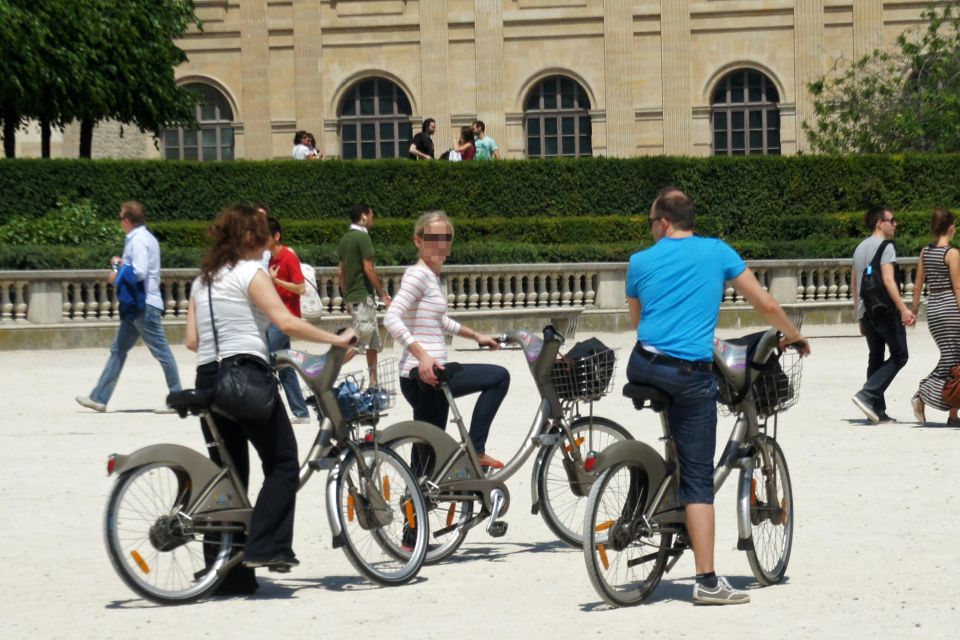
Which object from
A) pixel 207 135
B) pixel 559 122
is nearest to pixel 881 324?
pixel 559 122

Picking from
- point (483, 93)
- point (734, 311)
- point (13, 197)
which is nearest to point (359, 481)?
point (734, 311)

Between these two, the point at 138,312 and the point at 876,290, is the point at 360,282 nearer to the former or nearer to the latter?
the point at 138,312

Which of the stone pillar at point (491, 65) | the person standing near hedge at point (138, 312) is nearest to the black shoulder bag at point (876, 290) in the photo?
the person standing near hedge at point (138, 312)

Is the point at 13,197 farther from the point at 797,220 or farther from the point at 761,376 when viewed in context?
the point at 761,376

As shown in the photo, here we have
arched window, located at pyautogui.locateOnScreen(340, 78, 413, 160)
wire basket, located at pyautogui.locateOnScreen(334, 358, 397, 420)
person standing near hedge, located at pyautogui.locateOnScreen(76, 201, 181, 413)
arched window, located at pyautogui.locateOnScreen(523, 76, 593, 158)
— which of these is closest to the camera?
wire basket, located at pyautogui.locateOnScreen(334, 358, 397, 420)

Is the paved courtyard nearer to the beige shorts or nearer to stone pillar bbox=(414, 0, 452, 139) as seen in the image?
the beige shorts

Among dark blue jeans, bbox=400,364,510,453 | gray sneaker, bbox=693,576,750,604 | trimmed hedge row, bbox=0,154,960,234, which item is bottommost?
gray sneaker, bbox=693,576,750,604

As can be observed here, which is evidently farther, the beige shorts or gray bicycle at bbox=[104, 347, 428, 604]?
the beige shorts

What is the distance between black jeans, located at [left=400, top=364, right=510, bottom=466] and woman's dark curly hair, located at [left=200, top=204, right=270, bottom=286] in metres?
1.30

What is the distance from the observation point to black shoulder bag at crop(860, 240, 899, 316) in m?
14.1

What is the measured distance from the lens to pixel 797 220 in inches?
1192

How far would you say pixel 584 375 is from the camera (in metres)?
8.51

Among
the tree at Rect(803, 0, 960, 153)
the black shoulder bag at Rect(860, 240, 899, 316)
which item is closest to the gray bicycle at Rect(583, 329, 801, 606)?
the black shoulder bag at Rect(860, 240, 899, 316)

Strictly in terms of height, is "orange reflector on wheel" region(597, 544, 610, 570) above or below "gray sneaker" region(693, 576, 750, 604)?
above
